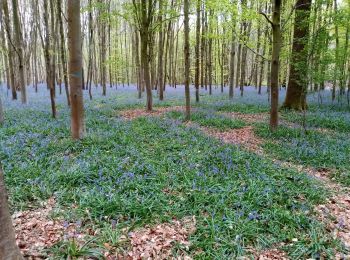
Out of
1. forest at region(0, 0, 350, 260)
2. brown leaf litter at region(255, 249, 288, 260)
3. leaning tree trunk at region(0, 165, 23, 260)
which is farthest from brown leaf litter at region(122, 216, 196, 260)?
leaning tree trunk at region(0, 165, 23, 260)

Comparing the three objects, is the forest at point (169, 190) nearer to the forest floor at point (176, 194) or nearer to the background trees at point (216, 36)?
the forest floor at point (176, 194)

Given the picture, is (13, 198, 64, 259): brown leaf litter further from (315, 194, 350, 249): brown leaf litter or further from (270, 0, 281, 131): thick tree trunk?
(270, 0, 281, 131): thick tree trunk

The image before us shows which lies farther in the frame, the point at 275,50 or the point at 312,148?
the point at 275,50

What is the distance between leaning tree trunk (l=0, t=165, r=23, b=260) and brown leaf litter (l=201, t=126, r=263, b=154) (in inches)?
248

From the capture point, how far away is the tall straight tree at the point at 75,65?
693 centimetres

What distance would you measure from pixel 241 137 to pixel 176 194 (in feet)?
15.4

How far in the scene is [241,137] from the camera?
29.2ft

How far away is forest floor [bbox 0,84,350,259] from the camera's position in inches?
141

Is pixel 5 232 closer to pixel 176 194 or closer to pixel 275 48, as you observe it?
pixel 176 194

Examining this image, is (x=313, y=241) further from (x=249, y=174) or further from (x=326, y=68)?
(x=326, y=68)

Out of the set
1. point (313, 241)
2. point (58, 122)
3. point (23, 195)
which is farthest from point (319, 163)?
point (58, 122)

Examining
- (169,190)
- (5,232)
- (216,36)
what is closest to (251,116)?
(216,36)

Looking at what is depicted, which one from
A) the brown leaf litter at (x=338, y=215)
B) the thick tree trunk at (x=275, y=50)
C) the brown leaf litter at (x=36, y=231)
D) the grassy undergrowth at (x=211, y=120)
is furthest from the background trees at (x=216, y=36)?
the brown leaf litter at (x=36, y=231)

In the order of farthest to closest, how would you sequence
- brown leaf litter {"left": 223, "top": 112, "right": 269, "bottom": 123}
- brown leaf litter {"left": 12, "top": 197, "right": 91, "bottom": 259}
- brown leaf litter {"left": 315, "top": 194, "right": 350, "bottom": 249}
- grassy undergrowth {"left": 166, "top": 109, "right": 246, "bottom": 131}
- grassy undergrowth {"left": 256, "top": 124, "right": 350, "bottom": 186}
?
brown leaf litter {"left": 223, "top": 112, "right": 269, "bottom": 123}, grassy undergrowth {"left": 166, "top": 109, "right": 246, "bottom": 131}, grassy undergrowth {"left": 256, "top": 124, "right": 350, "bottom": 186}, brown leaf litter {"left": 315, "top": 194, "right": 350, "bottom": 249}, brown leaf litter {"left": 12, "top": 197, "right": 91, "bottom": 259}
